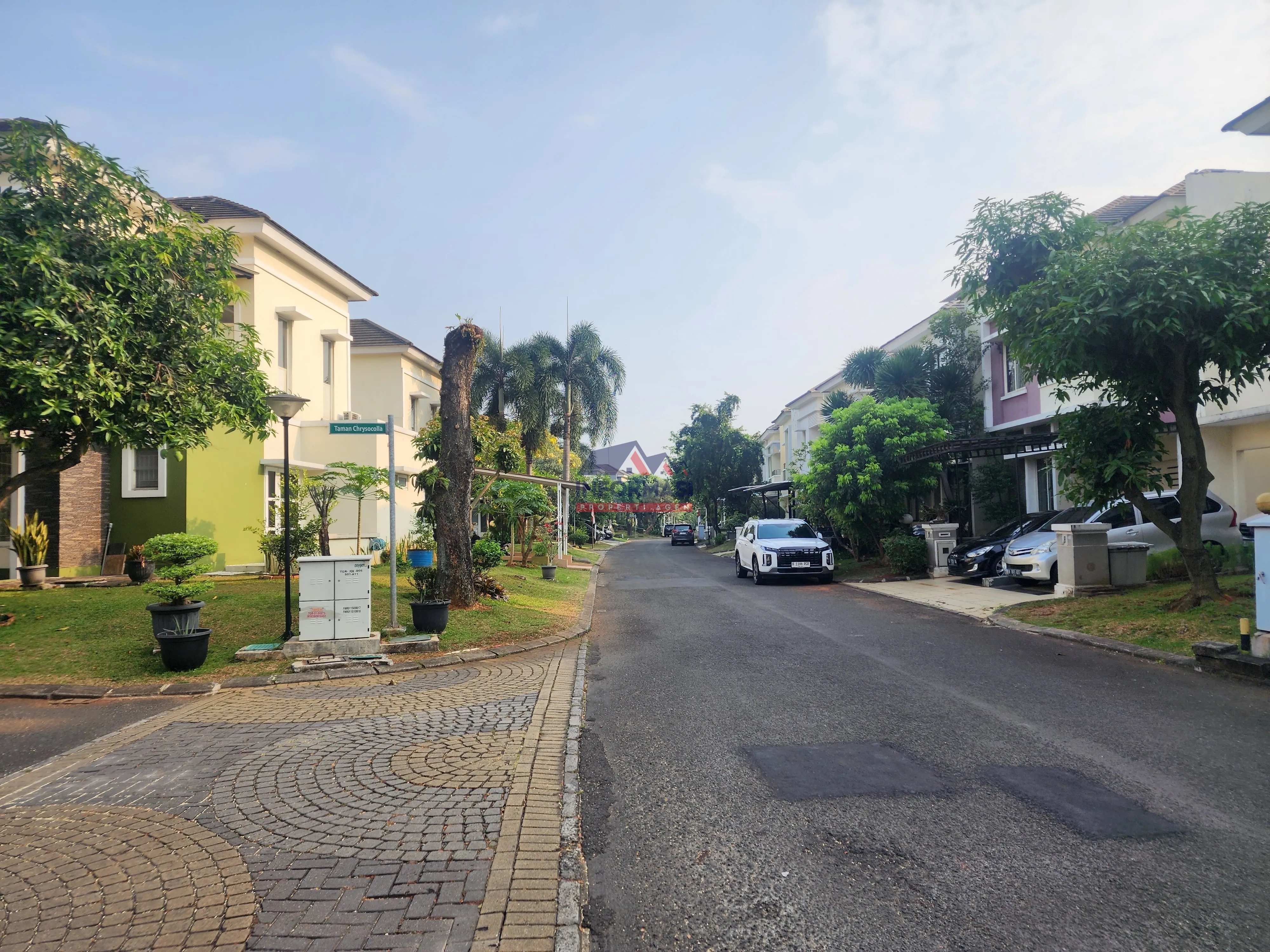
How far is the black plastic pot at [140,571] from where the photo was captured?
52.2 ft

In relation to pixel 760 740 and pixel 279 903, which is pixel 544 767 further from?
pixel 279 903

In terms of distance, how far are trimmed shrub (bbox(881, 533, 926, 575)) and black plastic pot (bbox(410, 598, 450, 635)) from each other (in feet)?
42.0

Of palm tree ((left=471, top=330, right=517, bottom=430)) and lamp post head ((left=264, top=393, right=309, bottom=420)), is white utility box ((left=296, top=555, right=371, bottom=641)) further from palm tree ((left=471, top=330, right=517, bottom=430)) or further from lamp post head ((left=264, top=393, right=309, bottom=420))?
palm tree ((left=471, top=330, right=517, bottom=430))

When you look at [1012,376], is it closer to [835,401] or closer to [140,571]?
[835,401]

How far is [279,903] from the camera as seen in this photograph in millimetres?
3463

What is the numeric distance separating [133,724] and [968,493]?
23.1 meters

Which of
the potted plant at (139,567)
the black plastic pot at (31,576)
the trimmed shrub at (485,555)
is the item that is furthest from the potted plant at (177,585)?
the trimmed shrub at (485,555)

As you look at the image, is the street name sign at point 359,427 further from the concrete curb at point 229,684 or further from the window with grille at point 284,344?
the window with grille at point 284,344

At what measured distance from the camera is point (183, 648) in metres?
9.09

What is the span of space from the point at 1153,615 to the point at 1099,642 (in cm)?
136

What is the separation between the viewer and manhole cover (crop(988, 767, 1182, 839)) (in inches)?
160

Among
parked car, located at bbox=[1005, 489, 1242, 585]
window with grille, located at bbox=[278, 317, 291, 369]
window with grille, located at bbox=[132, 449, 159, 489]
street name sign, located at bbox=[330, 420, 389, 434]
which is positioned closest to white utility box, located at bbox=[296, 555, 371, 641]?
street name sign, located at bbox=[330, 420, 389, 434]

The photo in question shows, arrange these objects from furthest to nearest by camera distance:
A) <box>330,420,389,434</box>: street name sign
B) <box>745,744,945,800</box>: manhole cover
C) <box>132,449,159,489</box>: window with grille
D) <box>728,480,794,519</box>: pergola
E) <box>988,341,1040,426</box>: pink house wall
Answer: <box>728,480,794,519</box>: pergola < <box>988,341,1040,426</box>: pink house wall < <box>132,449,159,489</box>: window with grille < <box>330,420,389,434</box>: street name sign < <box>745,744,945,800</box>: manhole cover

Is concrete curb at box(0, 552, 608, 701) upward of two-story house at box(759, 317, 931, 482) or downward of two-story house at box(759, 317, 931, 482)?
downward
